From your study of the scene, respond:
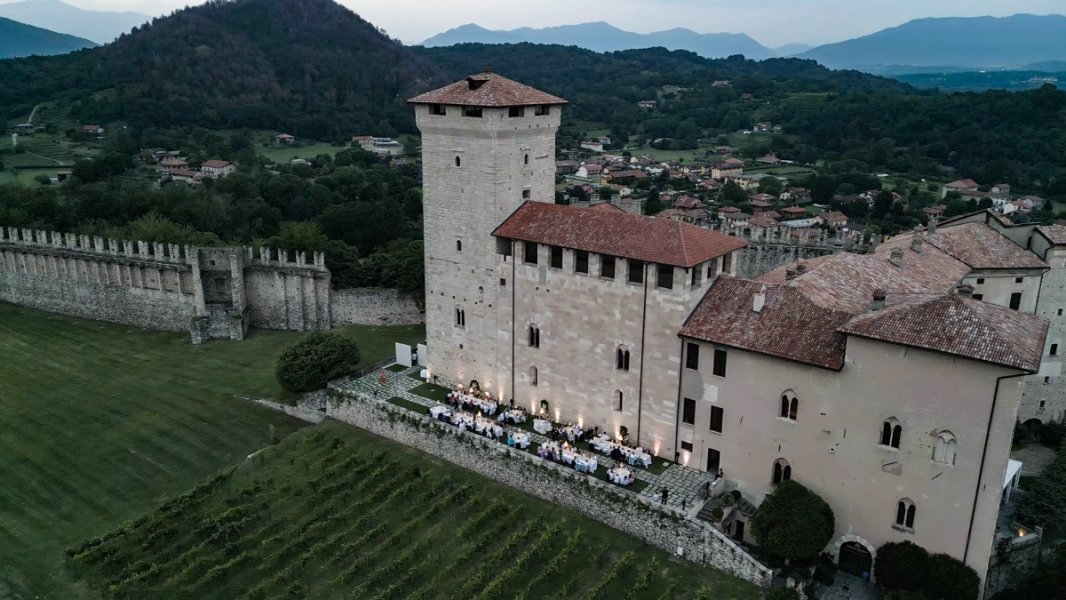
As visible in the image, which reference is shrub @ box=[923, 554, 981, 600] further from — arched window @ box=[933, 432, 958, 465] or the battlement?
the battlement

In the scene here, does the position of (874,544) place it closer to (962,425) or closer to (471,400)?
(962,425)

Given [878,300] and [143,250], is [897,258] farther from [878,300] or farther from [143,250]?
[143,250]

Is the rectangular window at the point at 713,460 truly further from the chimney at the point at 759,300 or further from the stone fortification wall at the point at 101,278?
the stone fortification wall at the point at 101,278

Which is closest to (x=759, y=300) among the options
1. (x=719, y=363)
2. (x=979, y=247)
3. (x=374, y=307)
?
(x=719, y=363)

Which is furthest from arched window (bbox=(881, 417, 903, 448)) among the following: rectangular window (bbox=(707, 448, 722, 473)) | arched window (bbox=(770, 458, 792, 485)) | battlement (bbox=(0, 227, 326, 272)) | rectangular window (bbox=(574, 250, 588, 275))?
battlement (bbox=(0, 227, 326, 272))

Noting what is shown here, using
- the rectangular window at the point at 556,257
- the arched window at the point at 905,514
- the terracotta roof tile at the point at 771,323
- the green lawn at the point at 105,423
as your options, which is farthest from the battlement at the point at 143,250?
the arched window at the point at 905,514

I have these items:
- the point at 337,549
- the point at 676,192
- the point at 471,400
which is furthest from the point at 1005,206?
the point at 337,549
